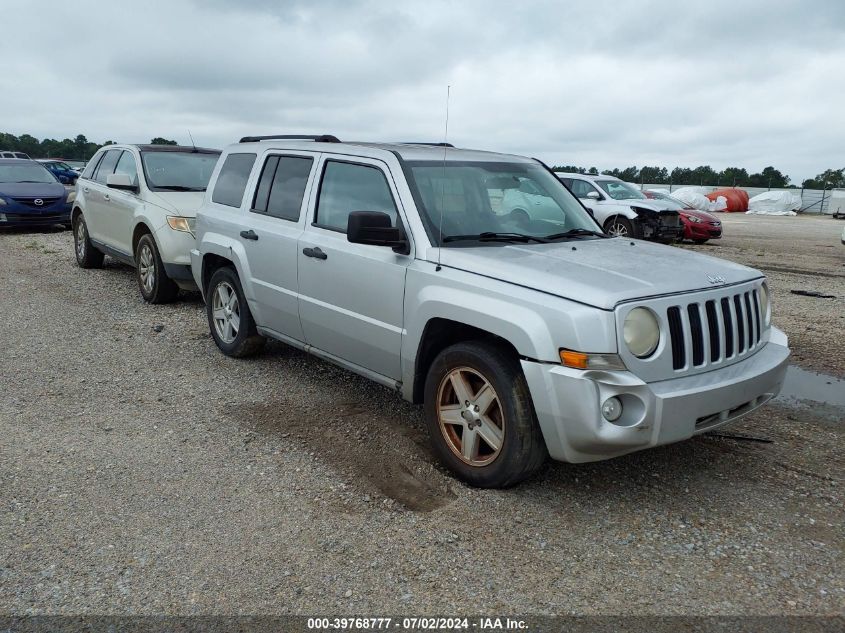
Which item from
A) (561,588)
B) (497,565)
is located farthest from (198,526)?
(561,588)

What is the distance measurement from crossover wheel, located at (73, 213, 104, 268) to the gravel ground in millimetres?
5351

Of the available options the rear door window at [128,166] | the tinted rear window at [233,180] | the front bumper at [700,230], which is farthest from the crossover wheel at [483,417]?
the front bumper at [700,230]

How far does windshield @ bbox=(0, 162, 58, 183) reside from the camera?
53.8 feet

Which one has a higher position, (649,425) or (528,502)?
(649,425)

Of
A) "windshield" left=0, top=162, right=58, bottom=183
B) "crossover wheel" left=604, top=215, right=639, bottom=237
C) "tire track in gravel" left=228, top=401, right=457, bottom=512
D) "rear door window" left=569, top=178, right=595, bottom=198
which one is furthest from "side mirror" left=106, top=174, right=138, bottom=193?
"rear door window" left=569, top=178, right=595, bottom=198

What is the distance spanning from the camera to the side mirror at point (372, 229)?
4.23m

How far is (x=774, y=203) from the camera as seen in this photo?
128 feet

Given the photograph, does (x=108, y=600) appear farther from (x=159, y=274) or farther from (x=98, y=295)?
(x=98, y=295)

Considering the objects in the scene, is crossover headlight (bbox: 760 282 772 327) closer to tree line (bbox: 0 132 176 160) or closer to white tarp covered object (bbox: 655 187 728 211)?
white tarp covered object (bbox: 655 187 728 211)

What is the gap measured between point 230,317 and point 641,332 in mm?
4004

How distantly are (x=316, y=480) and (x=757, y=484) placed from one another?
251 cm

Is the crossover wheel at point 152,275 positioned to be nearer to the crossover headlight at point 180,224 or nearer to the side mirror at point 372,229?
the crossover headlight at point 180,224

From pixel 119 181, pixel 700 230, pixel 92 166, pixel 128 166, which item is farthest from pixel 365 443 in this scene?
pixel 700 230

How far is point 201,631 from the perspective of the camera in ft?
9.53
